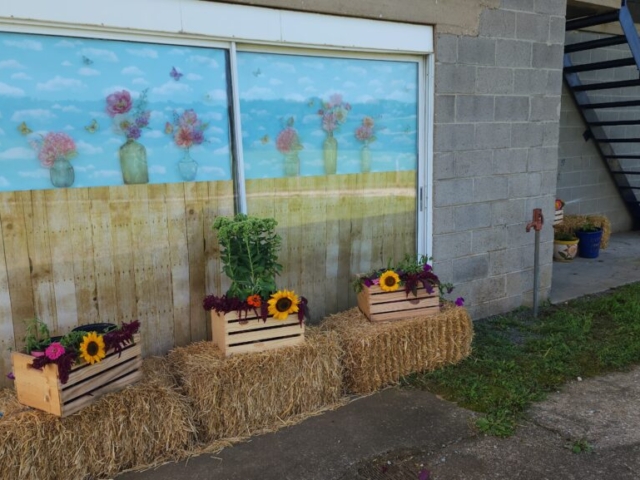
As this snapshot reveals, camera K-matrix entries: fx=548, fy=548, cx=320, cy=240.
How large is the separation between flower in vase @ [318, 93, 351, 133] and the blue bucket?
16.1 ft

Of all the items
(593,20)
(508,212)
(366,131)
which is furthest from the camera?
(593,20)

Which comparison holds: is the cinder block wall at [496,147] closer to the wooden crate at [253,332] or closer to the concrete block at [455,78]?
the concrete block at [455,78]

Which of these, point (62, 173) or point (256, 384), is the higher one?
point (62, 173)

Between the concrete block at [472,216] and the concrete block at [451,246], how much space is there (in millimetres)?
77

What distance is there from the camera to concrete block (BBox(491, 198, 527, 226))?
5.27m

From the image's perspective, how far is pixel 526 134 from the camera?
535cm

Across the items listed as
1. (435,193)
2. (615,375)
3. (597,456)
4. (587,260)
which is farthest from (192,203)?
Answer: (587,260)

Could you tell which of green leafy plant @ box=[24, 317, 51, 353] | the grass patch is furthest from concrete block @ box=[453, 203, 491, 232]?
green leafy plant @ box=[24, 317, 51, 353]

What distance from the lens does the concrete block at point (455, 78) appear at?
471cm

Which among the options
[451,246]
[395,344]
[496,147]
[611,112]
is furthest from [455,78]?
[611,112]

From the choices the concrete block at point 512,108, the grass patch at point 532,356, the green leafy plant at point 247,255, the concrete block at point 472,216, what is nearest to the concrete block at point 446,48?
the concrete block at point 512,108

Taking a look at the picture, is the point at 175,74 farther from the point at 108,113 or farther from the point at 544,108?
the point at 544,108

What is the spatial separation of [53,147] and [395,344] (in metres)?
2.62

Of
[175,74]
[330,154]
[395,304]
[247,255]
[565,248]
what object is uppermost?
[175,74]
